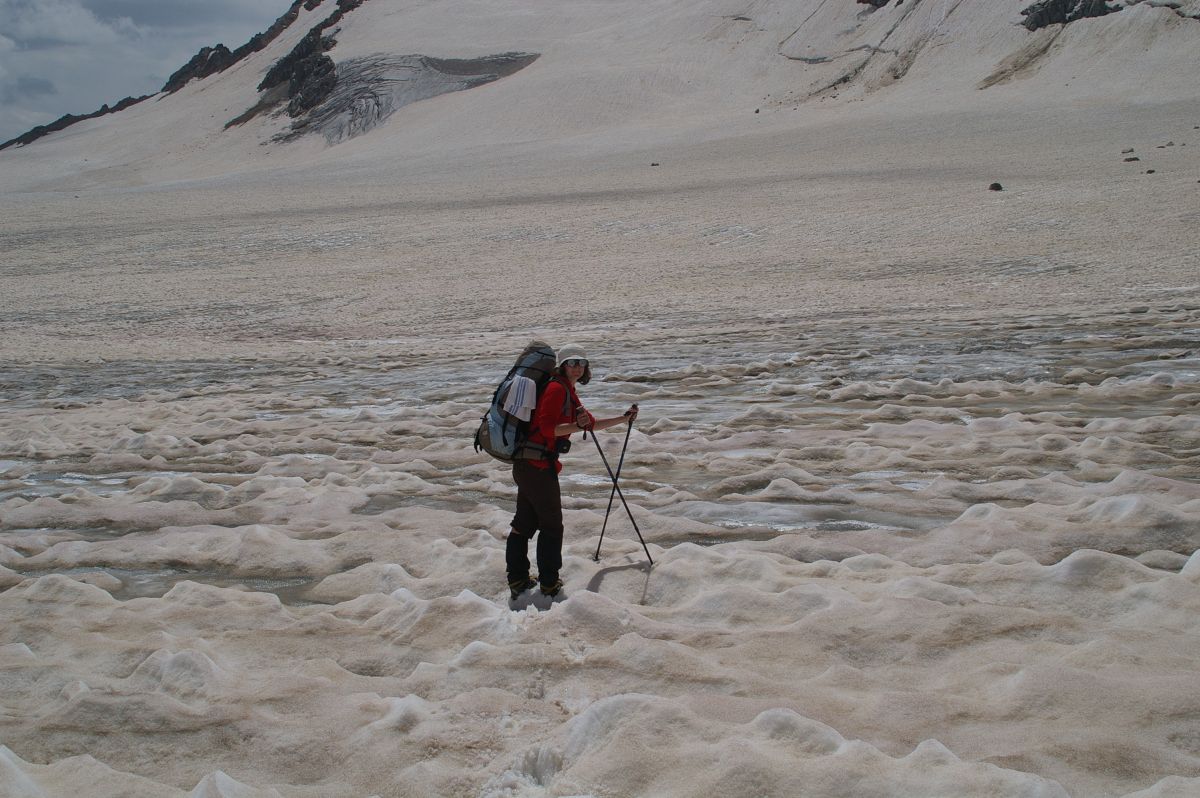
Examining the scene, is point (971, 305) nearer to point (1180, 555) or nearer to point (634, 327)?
point (634, 327)

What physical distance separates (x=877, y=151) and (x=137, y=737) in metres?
34.5

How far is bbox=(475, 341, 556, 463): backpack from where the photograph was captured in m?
4.54

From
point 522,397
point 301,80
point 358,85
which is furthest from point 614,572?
point 301,80

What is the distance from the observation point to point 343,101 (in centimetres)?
6938

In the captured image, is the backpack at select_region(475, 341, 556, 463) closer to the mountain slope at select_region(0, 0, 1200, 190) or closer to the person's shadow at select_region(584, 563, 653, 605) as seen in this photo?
the person's shadow at select_region(584, 563, 653, 605)

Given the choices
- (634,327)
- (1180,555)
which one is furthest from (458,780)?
(634,327)

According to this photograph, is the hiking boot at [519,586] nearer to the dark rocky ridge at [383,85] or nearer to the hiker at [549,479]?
the hiker at [549,479]

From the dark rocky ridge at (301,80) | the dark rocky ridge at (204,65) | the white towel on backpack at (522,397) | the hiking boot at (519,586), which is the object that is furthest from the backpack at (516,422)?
the dark rocky ridge at (204,65)

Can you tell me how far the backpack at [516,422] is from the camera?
179 inches

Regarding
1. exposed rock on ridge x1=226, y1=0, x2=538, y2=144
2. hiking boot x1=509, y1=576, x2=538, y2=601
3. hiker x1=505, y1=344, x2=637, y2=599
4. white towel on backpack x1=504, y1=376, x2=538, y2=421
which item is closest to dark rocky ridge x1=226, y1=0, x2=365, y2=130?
exposed rock on ridge x1=226, y1=0, x2=538, y2=144

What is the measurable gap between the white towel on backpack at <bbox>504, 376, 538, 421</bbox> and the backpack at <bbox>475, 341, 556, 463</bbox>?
1cm

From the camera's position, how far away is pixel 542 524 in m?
4.67

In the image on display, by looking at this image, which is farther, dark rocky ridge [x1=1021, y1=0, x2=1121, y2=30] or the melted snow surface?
dark rocky ridge [x1=1021, y1=0, x2=1121, y2=30]

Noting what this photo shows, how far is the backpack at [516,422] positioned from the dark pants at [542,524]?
10 centimetres
